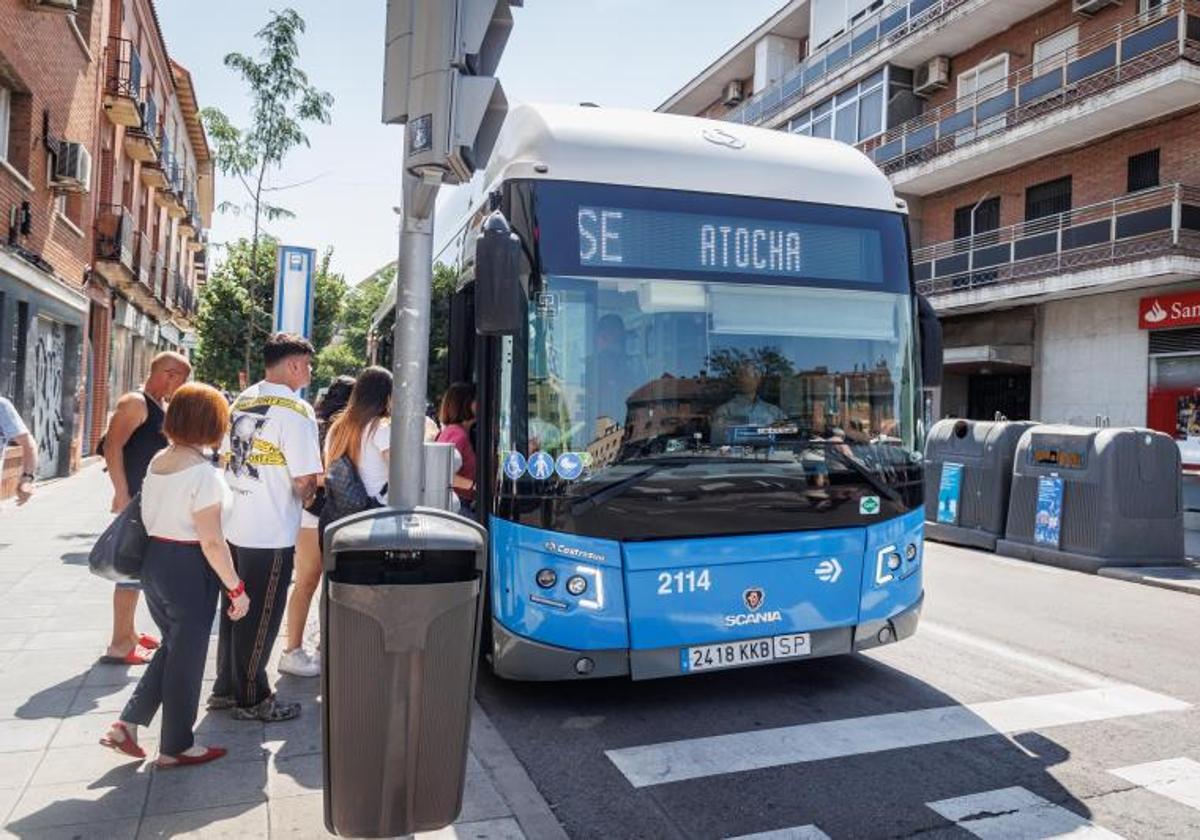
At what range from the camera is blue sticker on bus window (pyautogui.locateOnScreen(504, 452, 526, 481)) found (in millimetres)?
4359

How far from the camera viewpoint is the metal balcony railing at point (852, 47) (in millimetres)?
22891

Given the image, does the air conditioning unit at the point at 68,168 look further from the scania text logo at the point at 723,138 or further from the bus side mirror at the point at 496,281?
the bus side mirror at the point at 496,281

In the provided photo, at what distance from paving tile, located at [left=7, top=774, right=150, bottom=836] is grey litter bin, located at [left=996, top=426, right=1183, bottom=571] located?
934cm

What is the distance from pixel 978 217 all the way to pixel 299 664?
2168 centimetres

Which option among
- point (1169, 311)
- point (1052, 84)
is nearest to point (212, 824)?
point (1169, 311)

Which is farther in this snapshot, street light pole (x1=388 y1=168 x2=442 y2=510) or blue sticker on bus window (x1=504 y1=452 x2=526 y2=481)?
blue sticker on bus window (x1=504 y1=452 x2=526 y2=481)

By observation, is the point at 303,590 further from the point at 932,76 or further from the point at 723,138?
the point at 932,76

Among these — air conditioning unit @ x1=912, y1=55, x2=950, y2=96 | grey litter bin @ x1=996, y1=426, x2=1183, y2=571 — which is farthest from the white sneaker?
air conditioning unit @ x1=912, y1=55, x2=950, y2=96

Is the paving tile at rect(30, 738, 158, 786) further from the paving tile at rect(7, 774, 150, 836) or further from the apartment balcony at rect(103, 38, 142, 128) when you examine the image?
the apartment balcony at rect(103, 38, 142, 128)

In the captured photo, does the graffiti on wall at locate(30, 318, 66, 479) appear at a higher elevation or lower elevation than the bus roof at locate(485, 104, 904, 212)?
lower

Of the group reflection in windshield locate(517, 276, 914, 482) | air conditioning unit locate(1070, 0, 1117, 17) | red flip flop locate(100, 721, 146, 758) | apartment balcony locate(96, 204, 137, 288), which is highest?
air conditioning unit locate(1070, 0, 1117, 17)

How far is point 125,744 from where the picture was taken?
3.68m

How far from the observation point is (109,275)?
18.6 m

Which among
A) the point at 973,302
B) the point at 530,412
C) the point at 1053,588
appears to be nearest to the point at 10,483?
the point at 530,412
